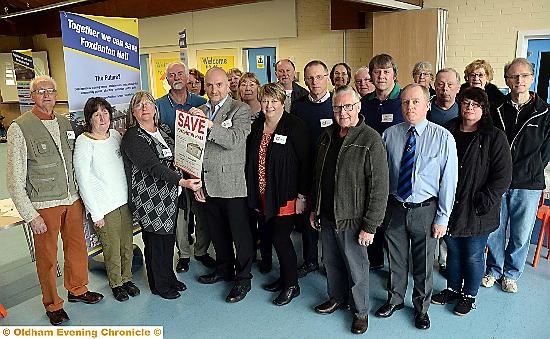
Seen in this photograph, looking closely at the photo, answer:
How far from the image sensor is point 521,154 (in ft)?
9.66

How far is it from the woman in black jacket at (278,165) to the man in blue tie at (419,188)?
586 millimetres

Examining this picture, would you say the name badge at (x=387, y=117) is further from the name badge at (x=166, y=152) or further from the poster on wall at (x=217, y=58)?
the poster on wall at (x=217, y=58)

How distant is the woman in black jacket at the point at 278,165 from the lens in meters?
2.83

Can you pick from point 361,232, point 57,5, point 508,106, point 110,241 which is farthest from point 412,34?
point 57,5

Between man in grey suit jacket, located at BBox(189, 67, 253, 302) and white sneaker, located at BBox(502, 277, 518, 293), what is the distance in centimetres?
193

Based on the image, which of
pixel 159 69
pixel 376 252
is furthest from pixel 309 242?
pixel 159 69

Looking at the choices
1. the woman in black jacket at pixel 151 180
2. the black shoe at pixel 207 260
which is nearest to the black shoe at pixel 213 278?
the black shoe at pixel 207 260

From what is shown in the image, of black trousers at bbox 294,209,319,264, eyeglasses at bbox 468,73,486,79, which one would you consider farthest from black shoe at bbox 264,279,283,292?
eyeglasses at bbox 468,73,486,79

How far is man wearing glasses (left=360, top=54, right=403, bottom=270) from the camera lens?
3129 millimetres

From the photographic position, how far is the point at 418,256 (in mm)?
2727

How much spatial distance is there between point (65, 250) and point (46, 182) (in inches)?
22.7

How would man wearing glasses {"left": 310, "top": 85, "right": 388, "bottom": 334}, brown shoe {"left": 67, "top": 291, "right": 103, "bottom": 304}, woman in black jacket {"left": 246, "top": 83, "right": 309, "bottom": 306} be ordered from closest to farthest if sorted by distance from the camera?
man wearing glasses {"left": 310, "top": 85, "right": 388, "bottom": 334}
woman in black jacket {"left": 246, "top": 83, "right": 309, "bottom": 306}
brown shoe {"left": 67, "top": 291, "right": 103, "bottom": 304}

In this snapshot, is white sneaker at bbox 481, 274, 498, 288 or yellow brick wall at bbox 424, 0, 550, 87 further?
yellow brick wall at bbox 424, 0, 550, 87

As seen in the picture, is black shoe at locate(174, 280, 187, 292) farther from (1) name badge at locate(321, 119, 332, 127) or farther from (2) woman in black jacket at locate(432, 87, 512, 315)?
(2) woman in black jacket at locate(432, 87, 512, 315)
